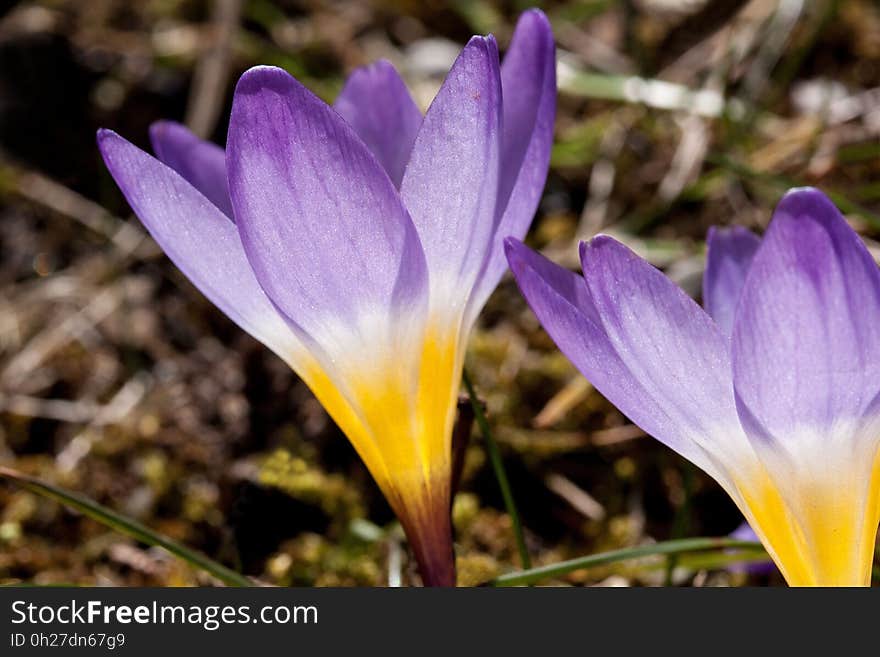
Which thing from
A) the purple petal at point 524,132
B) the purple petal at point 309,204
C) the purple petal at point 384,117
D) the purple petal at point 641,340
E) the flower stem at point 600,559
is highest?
the purple petal at point 384,117

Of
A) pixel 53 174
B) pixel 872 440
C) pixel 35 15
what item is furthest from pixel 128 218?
pixel 872 440

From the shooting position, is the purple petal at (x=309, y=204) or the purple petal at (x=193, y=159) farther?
the purple petal at (x=193, y=159)

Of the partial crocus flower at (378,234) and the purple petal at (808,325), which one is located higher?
the partial crocus flower at (378,234)

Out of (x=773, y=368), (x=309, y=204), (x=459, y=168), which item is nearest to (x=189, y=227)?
(x=309, y=204)

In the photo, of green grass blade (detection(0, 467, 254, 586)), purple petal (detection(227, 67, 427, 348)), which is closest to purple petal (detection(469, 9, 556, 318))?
purple petal (detection(227, 67, 427, 348))

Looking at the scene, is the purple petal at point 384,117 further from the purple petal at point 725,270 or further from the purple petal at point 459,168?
the purple petal at point 725,270

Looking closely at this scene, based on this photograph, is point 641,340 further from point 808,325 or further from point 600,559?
point 600,559

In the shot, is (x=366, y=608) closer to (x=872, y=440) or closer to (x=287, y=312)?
(x=287, y=312)

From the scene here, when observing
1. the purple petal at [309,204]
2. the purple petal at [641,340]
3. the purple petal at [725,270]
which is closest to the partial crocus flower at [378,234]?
the purple petal at [309,204]

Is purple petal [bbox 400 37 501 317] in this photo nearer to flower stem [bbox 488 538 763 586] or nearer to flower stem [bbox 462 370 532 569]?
flower stem [bbox 462 370 532 569]
